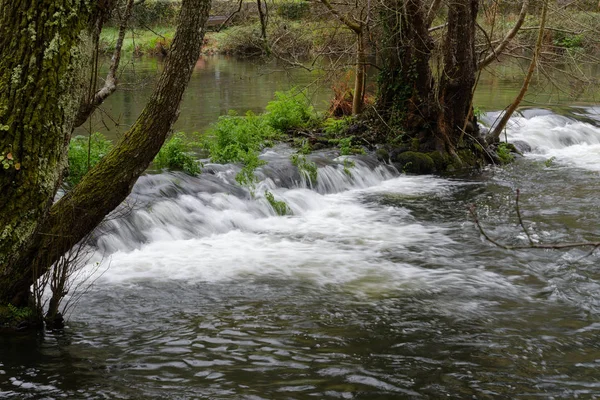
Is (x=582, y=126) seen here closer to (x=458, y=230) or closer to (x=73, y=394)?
(x=458, y=230)

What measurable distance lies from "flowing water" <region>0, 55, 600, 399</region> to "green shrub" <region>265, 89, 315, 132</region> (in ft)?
14.5

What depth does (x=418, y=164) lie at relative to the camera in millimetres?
15625

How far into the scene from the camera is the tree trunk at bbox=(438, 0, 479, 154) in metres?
15.0

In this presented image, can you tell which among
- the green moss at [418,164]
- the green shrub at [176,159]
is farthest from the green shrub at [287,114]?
the green shrub at [176,159]

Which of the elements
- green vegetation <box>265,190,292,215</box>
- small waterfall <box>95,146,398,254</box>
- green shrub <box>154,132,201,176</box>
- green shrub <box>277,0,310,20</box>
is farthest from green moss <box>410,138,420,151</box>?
green shrub <box>277,0,310,20</box>

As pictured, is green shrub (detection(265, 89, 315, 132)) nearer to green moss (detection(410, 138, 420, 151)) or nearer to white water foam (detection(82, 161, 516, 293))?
green moss (detection(410, 138, 420, 151))

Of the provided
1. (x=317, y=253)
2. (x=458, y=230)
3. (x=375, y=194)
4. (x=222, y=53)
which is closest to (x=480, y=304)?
(x=317, y=253)

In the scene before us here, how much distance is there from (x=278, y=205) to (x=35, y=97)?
7165mm

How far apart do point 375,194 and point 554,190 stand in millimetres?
3351

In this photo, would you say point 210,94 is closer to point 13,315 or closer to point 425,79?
point 425,79

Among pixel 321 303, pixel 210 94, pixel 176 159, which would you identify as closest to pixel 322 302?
pixel 321 303

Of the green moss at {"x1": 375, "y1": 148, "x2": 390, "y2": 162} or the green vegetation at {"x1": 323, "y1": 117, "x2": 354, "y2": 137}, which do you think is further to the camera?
the green vegetation at {"x1": 323, "y1": 117, "x2": 354, "y2": 137}

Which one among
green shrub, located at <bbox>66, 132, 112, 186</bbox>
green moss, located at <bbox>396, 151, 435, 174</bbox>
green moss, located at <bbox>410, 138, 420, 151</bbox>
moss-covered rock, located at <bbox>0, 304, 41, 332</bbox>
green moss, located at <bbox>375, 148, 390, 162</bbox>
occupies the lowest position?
moss-covered rock, located at <bbox>0, 304, 41, 332</bbox>

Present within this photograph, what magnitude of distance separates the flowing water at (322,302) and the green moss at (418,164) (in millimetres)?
2038
